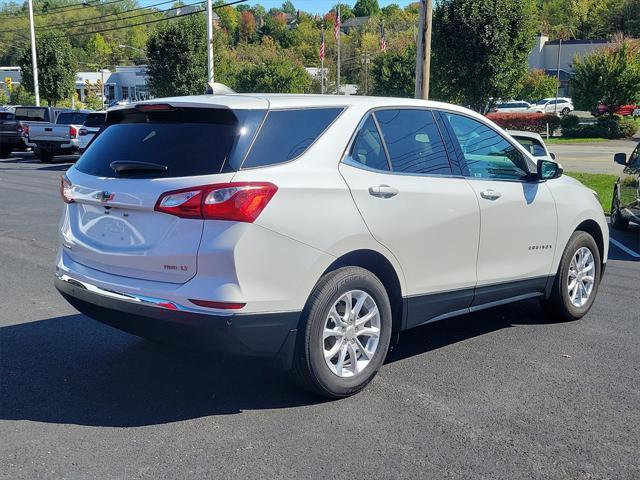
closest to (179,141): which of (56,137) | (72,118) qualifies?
(56,137)

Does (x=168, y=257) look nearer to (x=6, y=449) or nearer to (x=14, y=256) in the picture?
(x=6, y=449)

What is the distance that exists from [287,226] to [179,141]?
33.5 inches

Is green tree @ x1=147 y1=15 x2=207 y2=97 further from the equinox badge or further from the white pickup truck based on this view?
the equinox badge

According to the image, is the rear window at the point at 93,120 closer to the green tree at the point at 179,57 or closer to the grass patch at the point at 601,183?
the green tree at the point at 179,57

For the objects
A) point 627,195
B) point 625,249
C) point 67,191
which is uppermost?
point 67,191

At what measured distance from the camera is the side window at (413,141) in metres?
4.70

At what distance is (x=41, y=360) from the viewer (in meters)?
4.98

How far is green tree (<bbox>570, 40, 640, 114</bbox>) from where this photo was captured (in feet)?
123

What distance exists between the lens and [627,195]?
10758 mm

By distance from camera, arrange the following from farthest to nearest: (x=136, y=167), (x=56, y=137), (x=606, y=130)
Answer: (x=606, y=130) → (x=56, y=137) → (x=136, y=167)

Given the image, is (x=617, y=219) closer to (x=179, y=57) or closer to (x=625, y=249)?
(x=625, y=249)

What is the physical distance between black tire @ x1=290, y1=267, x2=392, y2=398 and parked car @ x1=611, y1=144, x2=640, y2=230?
7.13 metres

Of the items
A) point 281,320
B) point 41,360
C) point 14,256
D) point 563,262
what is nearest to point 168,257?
point 281,320

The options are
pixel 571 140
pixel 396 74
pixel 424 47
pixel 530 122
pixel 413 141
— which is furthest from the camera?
pixel 530 122
